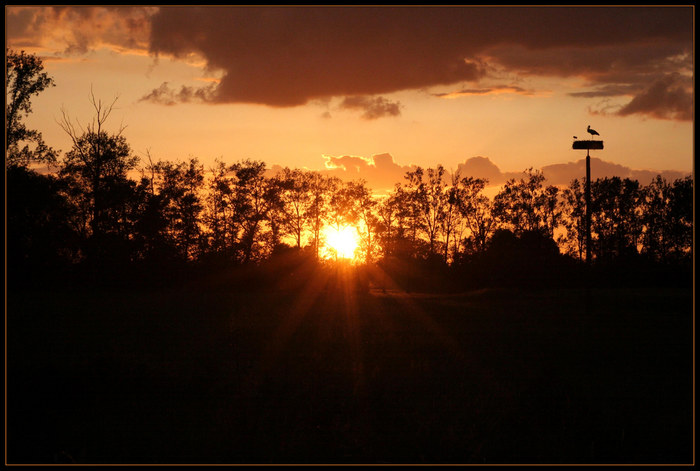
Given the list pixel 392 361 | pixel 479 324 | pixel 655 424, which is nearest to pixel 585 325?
pixel 479 324

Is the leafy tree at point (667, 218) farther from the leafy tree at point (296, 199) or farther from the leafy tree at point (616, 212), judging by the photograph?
the leafy tree at point (296, 199)

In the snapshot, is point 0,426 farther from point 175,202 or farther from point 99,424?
point 175,202

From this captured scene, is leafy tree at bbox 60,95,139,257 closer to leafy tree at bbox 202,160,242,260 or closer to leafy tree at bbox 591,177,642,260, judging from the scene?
leafy tree at bbox 202,160,242,260

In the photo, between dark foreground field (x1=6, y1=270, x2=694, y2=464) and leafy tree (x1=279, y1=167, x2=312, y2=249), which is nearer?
dark foreground field (x1=6, y1=270, x2=694, y2=464)

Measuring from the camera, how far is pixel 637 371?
14734mm

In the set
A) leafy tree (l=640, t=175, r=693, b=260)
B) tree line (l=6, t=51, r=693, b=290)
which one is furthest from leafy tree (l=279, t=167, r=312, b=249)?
leafy tree (l=640, t=175, r=693, b=260)

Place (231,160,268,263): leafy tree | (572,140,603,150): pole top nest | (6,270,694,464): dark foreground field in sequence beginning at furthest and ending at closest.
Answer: (231,160,268,263): leafy tree < (572,140,603,150): pole top nest < (6,270,694,464): dark foreground field

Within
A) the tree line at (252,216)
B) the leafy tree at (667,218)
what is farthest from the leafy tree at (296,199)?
the leafy tree at (667,218)

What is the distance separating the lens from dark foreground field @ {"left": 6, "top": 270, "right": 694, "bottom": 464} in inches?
364

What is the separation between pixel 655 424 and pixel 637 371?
4.52 meters

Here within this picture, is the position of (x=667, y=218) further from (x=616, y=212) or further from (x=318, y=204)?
(x=318, y=204)

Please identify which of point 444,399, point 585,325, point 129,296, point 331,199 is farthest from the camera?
point 331,199

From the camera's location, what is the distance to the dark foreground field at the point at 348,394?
925 centimetres

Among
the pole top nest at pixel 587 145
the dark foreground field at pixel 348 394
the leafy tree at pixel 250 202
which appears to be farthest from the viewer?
the leafy tree at pixel 250 202
